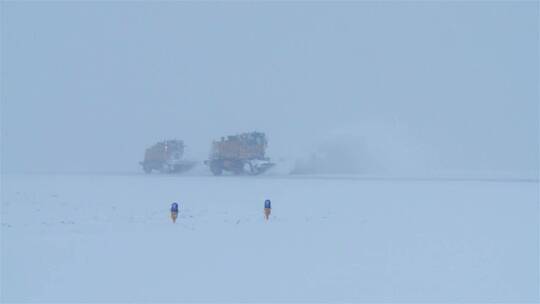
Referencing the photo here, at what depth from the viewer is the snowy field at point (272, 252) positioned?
364 inches

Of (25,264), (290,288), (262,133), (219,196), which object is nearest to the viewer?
(290,288)

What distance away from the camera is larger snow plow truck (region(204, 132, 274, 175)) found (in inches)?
2010

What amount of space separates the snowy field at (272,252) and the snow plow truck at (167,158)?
3372 cm

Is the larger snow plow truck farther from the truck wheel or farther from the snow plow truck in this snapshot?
the snow plow truck

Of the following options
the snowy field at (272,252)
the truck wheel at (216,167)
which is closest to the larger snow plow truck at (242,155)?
the truck wheel at (216,167)

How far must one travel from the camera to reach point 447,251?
41.1ft

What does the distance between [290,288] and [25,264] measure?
5204 mm

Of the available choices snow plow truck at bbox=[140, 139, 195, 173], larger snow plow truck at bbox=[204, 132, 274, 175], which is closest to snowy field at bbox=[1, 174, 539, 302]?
larger snow plow truck at bbox=[204, 132, 274, 175]

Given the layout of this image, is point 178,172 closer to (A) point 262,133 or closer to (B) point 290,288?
(A) point 262,133

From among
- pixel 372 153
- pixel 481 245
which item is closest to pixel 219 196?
pixel 481 245

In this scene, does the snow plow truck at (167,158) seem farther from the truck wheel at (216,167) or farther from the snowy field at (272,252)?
the snowy field at (272,252)

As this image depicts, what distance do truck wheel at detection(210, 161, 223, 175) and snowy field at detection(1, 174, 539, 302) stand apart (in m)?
29.0

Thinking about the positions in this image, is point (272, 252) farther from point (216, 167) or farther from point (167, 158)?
point (167, 158)

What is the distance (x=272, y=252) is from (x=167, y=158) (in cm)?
4595
